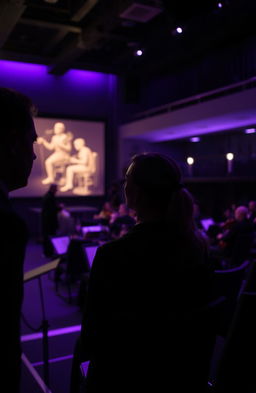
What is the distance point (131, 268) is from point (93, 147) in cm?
1203

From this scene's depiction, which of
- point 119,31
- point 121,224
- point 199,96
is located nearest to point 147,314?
point 121,224

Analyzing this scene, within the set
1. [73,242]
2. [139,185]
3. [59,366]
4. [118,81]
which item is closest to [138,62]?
[118,81]

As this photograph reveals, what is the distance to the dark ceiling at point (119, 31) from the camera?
7.30 meters

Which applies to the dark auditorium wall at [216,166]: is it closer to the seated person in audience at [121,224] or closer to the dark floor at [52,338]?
the seated person in audience at [121,224]

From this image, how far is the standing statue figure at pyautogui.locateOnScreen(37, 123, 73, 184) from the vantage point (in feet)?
40.5

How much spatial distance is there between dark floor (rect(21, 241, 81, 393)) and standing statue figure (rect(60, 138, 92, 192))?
590 centimetres

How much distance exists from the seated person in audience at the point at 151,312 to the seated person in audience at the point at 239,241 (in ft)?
15.5

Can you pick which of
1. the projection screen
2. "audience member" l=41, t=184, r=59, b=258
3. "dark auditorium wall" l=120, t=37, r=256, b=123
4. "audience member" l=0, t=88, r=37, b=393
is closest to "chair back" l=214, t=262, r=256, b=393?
"audience member" l=0, t=88, r=37, b=393

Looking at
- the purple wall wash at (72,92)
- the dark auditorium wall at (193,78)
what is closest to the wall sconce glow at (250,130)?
the dark auditorium wall at (193,78)

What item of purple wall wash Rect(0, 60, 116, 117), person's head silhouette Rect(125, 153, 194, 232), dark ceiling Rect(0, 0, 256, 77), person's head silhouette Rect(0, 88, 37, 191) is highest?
dark ceiling Rect(0, 0, 256, 77)

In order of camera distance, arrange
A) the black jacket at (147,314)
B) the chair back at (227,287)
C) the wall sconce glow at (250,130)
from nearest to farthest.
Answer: the black jacket at (147,314), the chair back at (227,287), the wall sconce glow at (250,130)

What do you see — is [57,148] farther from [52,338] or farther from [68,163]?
[52,338]

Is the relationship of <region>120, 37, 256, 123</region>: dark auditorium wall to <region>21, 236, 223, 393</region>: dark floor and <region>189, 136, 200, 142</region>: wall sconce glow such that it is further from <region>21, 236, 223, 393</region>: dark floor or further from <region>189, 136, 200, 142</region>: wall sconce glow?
<region>21, 236, 223, 393</region>: dark floor

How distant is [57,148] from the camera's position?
1243 cm
